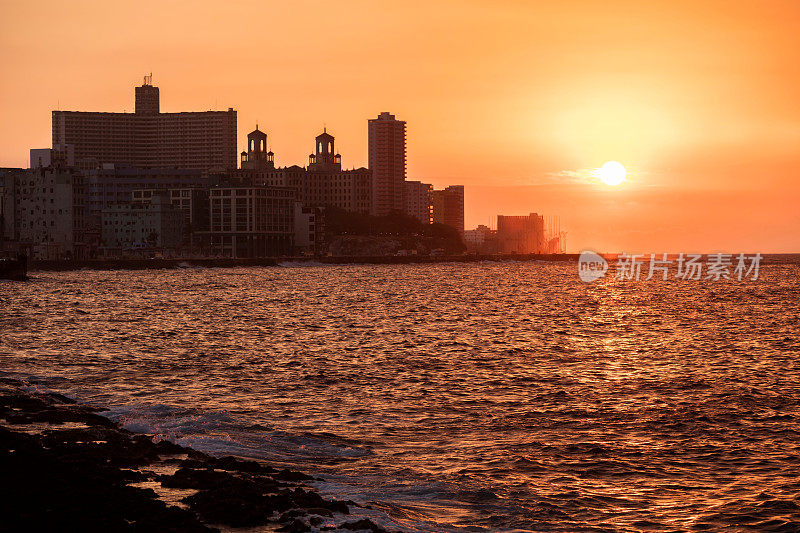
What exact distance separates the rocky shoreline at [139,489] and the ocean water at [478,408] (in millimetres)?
1532

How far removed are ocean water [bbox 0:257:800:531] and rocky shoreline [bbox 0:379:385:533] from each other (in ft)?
5.03

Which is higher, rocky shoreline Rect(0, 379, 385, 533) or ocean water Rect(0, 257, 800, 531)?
rocky shoreline Rect(0, 379, 385, 533)

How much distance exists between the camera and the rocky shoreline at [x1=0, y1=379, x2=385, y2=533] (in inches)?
747

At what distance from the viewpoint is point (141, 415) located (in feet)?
107

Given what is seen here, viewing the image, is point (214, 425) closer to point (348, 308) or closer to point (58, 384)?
point (58, 384)

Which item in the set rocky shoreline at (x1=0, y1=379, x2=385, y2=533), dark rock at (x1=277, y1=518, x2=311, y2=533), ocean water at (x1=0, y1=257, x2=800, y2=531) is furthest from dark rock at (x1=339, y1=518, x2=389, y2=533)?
ocean water at (x1=0, y1=257, x2=800, y2=531)

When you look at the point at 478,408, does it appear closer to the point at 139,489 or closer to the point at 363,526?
the point at 363,526

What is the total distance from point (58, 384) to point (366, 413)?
48.3 feet

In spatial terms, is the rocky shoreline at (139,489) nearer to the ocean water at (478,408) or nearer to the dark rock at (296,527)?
the dark rock at (296,527)

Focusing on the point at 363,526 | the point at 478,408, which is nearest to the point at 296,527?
the point at 363,526

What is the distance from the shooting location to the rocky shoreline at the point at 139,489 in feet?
62.2

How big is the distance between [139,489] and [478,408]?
1732 centimetres

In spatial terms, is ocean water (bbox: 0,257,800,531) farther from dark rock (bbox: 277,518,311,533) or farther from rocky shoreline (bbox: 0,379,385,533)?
dark rock (bbox: 277,518,311,533)

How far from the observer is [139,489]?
2128 cm
